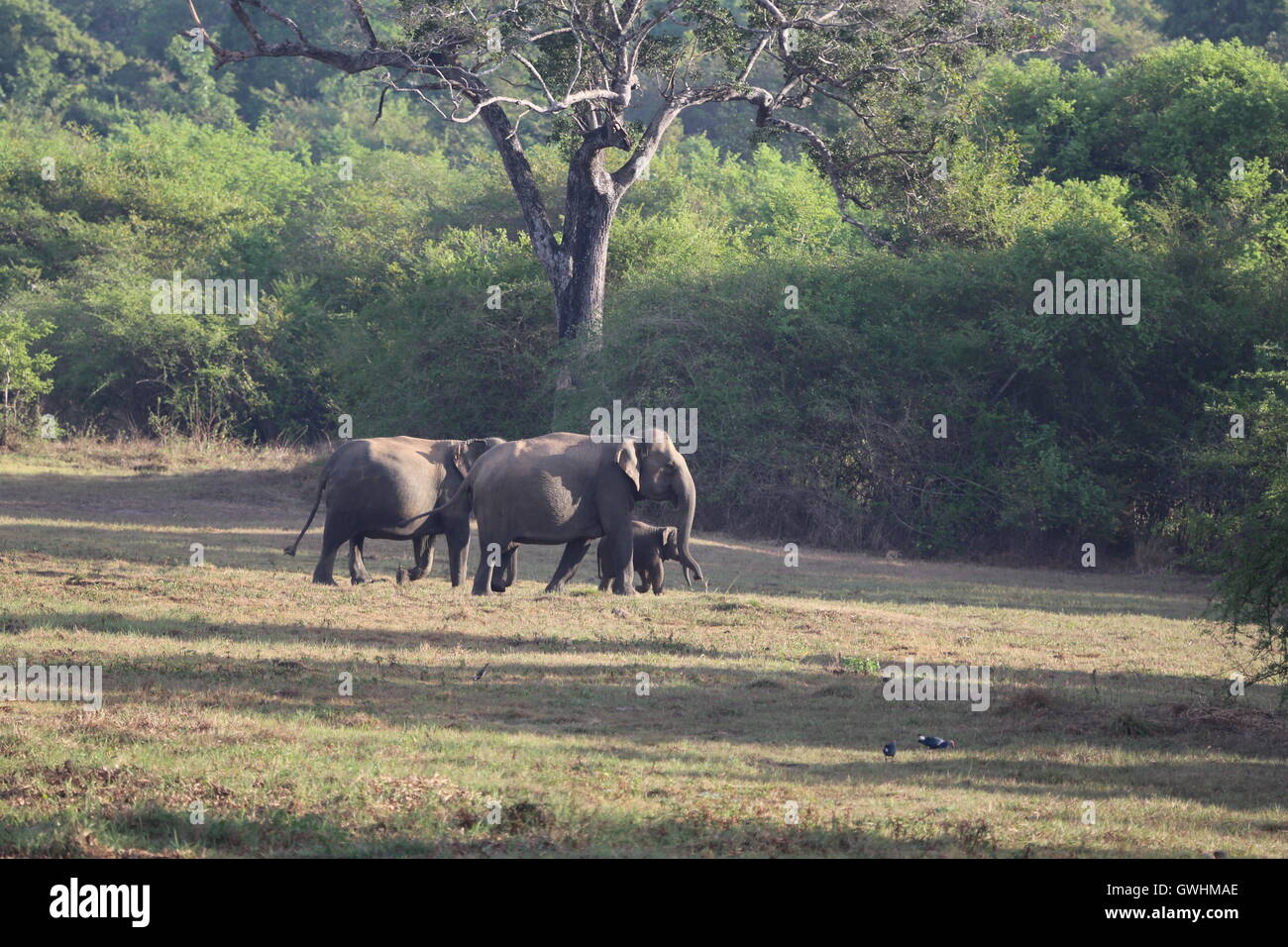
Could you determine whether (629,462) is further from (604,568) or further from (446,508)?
(446,508)

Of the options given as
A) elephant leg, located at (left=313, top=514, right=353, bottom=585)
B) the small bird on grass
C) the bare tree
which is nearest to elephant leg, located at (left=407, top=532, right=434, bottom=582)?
elephant leg, located at (left=313, top=514, right=353, bottom=585)

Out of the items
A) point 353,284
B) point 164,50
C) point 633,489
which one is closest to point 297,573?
point 633,489

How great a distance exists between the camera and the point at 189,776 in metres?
8.75

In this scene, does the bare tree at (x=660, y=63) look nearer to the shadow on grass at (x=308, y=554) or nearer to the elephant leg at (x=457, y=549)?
the shadow on grass at (x=308, y=554)

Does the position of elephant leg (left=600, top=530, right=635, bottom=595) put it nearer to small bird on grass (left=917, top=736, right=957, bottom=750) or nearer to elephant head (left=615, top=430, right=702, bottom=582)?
elephant head (left=615, top=430, right=702, bottom=582)

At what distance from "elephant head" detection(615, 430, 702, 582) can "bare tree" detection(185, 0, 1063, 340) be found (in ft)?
36.5

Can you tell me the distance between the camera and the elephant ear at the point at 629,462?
18016 millimetres

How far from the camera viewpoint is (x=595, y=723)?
1126 centimetres

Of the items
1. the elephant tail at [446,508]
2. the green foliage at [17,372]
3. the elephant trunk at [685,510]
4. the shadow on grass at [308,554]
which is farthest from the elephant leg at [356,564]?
the green foliage at [17,372]

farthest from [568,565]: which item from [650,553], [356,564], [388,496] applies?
[356,564]

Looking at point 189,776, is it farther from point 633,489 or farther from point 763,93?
point 763,93

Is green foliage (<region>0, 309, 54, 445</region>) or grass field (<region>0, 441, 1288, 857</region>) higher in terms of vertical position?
green foliage (<region>0, 309, 54, 445</region>)

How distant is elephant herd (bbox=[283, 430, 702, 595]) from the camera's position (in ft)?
58.9
